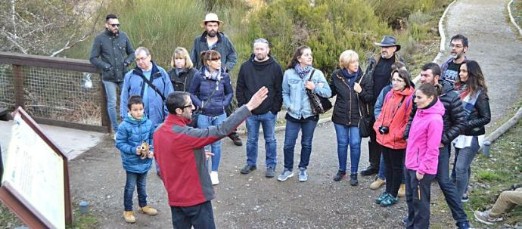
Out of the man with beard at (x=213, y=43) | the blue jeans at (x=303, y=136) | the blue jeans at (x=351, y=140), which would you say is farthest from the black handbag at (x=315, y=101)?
the man with beard at (x=213, y=43)

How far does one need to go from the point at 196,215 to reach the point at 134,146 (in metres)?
1.33

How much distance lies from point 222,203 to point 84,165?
6.37 ft

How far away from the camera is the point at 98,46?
7.80 metres

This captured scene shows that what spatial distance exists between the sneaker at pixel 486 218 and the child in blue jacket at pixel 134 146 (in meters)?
3.07

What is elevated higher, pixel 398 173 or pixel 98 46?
pixel 98 46

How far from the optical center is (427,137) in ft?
16.8

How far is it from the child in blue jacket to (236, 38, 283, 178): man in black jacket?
1296 mm

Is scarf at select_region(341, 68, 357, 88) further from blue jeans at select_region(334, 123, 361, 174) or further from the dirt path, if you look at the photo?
the dirt path

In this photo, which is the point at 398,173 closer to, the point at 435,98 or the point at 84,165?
the point at 435,98

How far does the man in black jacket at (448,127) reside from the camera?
5.29 metres

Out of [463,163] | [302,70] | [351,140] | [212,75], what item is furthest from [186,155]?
[463,163]

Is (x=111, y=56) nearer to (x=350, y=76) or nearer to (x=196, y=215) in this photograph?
(x=350, y=76)

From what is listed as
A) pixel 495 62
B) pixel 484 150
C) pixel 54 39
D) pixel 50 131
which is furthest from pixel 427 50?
pixel 50 131

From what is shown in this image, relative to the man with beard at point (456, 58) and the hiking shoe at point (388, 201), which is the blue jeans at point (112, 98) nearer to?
the hiking shoe at point (388, 201)
